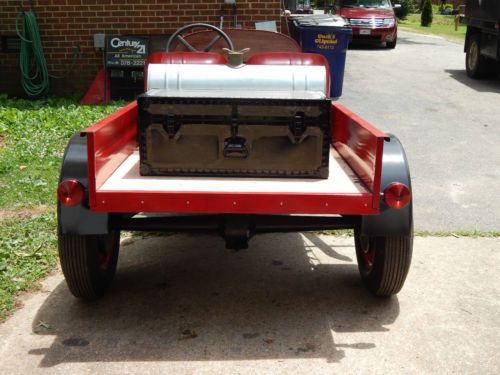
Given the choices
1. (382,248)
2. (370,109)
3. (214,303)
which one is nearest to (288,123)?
(382,248)

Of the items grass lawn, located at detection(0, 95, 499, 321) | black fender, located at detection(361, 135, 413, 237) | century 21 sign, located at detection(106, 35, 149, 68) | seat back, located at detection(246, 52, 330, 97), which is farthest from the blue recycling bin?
black fender, located at detection(361, 135, 413, 237)

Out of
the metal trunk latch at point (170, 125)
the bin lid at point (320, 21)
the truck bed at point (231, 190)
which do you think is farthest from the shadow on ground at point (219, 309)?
the bin lid at point (320, 21)

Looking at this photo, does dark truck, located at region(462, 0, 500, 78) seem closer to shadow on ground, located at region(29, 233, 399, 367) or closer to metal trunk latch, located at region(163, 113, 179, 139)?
shadow on ground, located at region(29, 233, 399, 367)

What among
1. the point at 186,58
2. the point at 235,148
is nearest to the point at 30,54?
the point at 186,58

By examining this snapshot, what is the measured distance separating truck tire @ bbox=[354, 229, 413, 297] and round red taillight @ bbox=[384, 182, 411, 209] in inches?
13.0

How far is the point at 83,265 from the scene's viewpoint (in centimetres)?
398

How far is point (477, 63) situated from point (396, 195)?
11027mm

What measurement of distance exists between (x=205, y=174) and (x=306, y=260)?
4.59ft

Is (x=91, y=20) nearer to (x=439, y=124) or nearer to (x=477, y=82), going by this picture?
(x=439, y=124)

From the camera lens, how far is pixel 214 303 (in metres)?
4.31

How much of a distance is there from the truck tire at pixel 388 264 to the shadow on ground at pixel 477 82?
9383 mm

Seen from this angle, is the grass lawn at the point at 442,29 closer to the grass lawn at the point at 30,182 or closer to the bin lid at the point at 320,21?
the bin lid at the point at 320,21

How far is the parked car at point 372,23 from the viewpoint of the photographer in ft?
63.8

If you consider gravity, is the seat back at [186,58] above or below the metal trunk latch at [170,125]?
above
